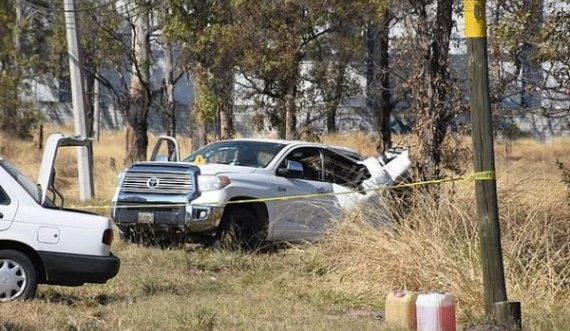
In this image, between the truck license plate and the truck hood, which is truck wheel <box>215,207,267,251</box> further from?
the truck license plate

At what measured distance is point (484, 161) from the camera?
8703 mm

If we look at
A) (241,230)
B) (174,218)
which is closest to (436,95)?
(241,230)

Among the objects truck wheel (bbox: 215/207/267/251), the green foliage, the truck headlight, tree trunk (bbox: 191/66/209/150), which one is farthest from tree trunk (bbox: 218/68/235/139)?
the green foliage

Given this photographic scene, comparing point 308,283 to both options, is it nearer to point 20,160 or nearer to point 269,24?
point 269,24

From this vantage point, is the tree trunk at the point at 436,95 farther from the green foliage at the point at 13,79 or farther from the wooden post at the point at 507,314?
the green foliage at the point at 13,79

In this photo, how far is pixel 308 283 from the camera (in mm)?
11898

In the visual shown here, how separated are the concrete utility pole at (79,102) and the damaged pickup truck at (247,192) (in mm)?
6673

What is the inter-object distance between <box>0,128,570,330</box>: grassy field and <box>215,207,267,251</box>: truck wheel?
0.83ft

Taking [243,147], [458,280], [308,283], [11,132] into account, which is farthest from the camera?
[11,132]

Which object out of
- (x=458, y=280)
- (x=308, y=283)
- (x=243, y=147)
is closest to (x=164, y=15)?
(x=243, y=147)

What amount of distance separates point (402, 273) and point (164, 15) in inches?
661

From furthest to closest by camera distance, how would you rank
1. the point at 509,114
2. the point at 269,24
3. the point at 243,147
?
the point at 269,24
the point at 509,114
the point at 243,147

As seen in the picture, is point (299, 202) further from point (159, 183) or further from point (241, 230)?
point (159, 183)

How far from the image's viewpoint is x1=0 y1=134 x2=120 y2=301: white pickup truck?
9.82m
